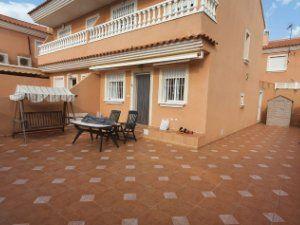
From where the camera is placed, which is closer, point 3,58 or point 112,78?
point 112,78

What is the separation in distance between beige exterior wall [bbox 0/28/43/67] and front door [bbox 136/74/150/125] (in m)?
13.0

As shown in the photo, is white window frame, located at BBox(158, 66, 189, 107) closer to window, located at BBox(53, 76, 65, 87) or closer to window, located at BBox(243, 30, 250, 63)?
window, located at BBox(243, 30, 250, 63)

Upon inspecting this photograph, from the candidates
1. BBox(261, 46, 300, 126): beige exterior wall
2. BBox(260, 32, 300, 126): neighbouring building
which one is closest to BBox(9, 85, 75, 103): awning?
BBox(260, 32, 300, 126): neighbouring building

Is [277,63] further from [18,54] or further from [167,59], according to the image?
[18,54]

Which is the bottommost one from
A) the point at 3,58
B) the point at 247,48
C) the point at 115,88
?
the point at 115,88

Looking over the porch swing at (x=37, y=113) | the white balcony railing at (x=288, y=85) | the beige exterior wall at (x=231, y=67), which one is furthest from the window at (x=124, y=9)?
the white balcony railing at (x=288, y=85)

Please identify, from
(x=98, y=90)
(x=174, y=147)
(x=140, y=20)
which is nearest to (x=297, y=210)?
(x=174, y=147)

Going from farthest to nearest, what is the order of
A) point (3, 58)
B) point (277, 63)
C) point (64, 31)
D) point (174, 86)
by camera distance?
1. point (277, 63)
2. point (3, 58)
3. point (64, 31)
4. point (174, 86)

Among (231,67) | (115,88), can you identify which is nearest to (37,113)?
(115,88)

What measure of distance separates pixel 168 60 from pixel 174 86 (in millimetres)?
1381

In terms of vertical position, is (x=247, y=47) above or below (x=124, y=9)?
below

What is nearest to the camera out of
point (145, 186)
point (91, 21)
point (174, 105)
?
point (145, 186)

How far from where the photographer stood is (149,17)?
297 inches

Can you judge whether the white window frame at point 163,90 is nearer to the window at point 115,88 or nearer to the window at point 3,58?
the window at point 115,88
